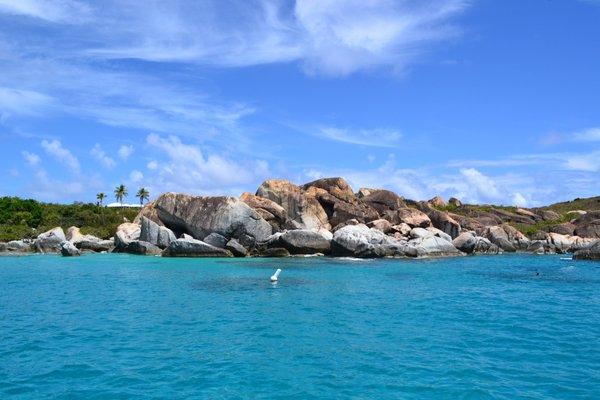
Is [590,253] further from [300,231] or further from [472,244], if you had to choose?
[300,231]

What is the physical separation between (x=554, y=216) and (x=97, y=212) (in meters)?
88.5

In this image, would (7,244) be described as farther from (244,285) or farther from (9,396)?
(9,396)

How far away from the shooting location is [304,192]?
69.7 m

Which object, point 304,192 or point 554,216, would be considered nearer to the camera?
point 304,192

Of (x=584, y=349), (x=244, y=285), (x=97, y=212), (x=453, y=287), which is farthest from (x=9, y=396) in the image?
(x=97, y=212)

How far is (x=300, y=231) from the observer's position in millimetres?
58000

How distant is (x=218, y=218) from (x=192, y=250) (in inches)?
195

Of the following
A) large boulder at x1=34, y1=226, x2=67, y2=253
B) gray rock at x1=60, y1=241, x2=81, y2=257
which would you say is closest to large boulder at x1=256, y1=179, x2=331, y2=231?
gray rock at x1=60, y1=241, x2=81, y2=257

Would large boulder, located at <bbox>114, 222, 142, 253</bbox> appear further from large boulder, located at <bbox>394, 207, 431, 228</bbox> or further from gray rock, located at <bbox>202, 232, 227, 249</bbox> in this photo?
large boulder, located at <bbox>394, 207, 431, 228</bbox>

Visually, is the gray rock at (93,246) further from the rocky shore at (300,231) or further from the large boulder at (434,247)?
the large boulder at (434,247)

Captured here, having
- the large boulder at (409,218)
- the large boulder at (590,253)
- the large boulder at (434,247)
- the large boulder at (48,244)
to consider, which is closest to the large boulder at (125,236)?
the large boulder at (48,244)

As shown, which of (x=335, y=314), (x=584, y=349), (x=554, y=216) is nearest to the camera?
(x=584, y=349)

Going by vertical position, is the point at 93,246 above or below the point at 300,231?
below

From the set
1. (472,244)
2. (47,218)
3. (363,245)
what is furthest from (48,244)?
(472,244)
